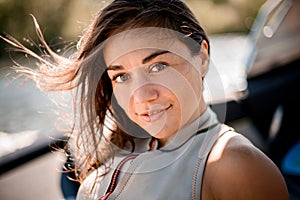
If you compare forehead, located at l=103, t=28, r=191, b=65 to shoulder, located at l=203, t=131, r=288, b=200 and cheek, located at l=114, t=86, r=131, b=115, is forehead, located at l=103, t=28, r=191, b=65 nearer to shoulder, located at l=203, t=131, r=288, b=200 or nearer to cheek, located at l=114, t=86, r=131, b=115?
cheek, located at l=114, t=86, r=131, b=115

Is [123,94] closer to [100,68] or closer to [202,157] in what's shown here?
[100,68]

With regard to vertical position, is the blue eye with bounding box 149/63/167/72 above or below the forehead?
below

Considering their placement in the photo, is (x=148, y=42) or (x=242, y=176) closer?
(x=242, y=176)

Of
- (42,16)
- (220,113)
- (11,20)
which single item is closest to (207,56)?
(220,113)

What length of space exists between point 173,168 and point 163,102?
5.8 inches

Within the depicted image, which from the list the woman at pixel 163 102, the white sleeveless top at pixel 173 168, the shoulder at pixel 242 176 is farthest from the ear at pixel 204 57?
the shoulder at pixel 242 176

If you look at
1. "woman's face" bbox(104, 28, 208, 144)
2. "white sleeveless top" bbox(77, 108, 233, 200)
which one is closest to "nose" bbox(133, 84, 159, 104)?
"woman's face" bbox(104, 28, 208, 144)

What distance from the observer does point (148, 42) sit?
104 centimetres

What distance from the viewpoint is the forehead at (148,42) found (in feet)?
3.41

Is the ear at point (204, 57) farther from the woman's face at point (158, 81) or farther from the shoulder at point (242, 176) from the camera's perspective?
the shoulder at point (242, 176)

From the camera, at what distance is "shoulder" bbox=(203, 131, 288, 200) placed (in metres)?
0.89

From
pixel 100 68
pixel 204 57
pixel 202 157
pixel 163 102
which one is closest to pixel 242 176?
pixel 202 157

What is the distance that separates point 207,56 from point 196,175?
31 cm

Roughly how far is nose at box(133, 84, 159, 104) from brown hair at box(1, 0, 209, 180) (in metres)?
0.14
